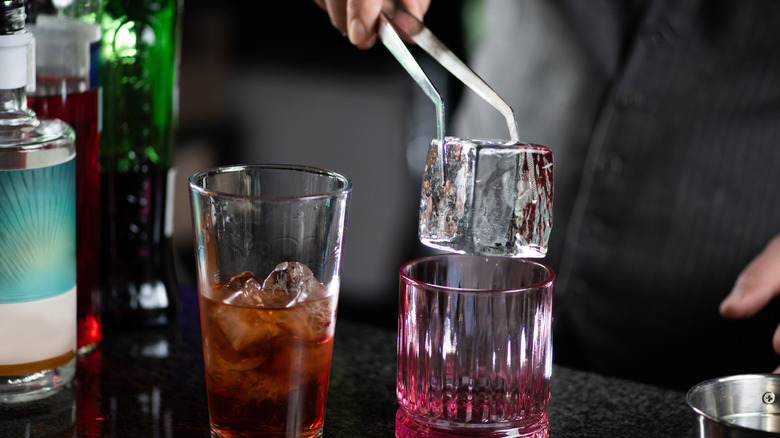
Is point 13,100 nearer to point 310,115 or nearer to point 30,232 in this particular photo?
point 30,232

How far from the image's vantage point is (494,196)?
602mm

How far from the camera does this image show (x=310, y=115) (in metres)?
2.86

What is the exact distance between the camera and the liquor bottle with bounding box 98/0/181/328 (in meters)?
0.83

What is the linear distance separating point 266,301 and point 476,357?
14 cm

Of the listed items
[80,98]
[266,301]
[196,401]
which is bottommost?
[196,401]

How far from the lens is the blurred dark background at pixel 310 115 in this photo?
271cm

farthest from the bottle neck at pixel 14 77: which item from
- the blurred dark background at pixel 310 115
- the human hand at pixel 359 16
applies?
the blurred dark background at pixel 310 115

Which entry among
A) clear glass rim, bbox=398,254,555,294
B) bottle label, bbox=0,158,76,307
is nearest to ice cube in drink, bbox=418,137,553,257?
clear glass rim, bbox=398,254,555,294

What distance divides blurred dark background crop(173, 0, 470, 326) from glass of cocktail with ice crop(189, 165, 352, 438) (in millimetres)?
1902

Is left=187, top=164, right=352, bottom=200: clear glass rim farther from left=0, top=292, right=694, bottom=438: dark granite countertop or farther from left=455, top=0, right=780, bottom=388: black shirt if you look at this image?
left=455, top=0, right=780, bottom=388: black shirt

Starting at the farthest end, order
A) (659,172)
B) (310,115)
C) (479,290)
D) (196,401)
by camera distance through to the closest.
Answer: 1. (310,115)
2. (659,172)
3. (196,401)
4. (479,290)

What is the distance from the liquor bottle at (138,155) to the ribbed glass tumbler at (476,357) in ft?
1.13

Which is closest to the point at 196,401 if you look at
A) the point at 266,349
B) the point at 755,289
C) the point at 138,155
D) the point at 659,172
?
the point at 266,349

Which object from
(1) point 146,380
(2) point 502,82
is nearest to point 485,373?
(1) point 146,380
